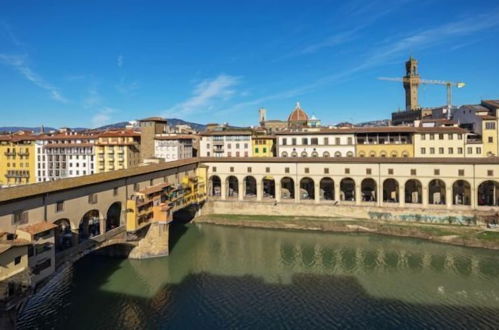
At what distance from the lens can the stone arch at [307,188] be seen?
68.1 meters

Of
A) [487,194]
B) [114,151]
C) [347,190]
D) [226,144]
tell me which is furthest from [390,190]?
[114,151]

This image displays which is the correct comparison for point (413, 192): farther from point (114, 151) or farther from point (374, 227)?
point (114, 151)

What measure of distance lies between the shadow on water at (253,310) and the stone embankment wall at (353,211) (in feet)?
73.1

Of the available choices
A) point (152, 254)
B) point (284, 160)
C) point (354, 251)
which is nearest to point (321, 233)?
point (354, 251)

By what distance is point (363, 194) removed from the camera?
65000 millimetres

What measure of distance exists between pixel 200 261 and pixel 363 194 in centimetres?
3660

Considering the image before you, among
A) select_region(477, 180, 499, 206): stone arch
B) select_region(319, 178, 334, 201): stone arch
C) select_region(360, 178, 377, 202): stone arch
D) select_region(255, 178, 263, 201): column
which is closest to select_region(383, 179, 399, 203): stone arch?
select_region(360, 178, 377, 202): stone arch

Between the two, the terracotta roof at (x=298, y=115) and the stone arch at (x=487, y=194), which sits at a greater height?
the terracotta roof at (x=298, y=115)

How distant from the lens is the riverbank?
149 feet

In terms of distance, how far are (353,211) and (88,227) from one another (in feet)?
126

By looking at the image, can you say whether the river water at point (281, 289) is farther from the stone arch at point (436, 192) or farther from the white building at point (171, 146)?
the white building at point (171, 146)

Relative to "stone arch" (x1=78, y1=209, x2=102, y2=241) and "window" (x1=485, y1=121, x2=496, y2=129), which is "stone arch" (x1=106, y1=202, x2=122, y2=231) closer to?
"stone arch" (x1=78, y1=209, x2=102, y2=241)

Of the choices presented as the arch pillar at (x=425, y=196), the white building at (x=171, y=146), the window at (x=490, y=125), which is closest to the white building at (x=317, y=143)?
the arch pillar at (x=425, y=196)

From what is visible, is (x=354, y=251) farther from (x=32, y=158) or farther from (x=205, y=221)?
(x=32, y=158)
